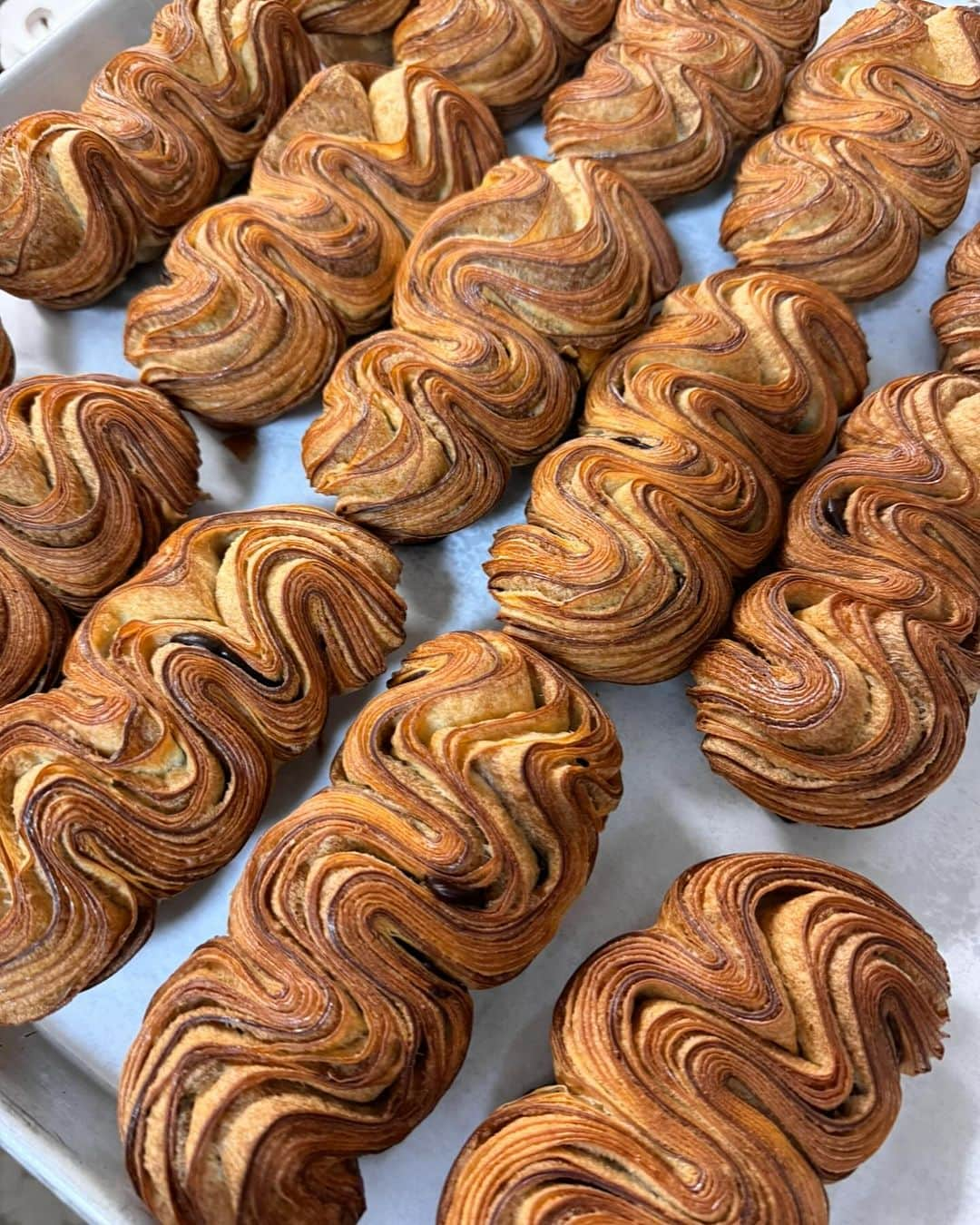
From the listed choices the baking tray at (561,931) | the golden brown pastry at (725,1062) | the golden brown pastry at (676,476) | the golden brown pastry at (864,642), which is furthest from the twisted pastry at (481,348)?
the golden brown pastry at (725,1062)

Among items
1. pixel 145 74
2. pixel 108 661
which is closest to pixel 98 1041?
pixel 108 661

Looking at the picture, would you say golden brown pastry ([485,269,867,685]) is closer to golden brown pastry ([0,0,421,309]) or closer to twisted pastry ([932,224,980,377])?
twisted pastry ([932,224,980,377])

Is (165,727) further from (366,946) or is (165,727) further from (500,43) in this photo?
(500,43)

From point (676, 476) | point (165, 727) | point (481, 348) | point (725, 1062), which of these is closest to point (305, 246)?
point (481, 348)

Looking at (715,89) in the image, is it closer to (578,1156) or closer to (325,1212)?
(578,1156)

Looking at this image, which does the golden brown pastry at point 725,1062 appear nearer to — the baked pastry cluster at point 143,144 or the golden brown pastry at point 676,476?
the golden brown pastry at point 676,476

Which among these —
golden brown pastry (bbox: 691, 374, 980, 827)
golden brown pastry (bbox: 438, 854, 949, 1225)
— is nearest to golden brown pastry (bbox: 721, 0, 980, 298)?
golden brown pastry (bbox: 691, 374, 980, 827)

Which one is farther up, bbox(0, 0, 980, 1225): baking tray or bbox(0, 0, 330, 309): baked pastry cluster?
bbox(0, 0, 330, 309): baked pastry cluster
